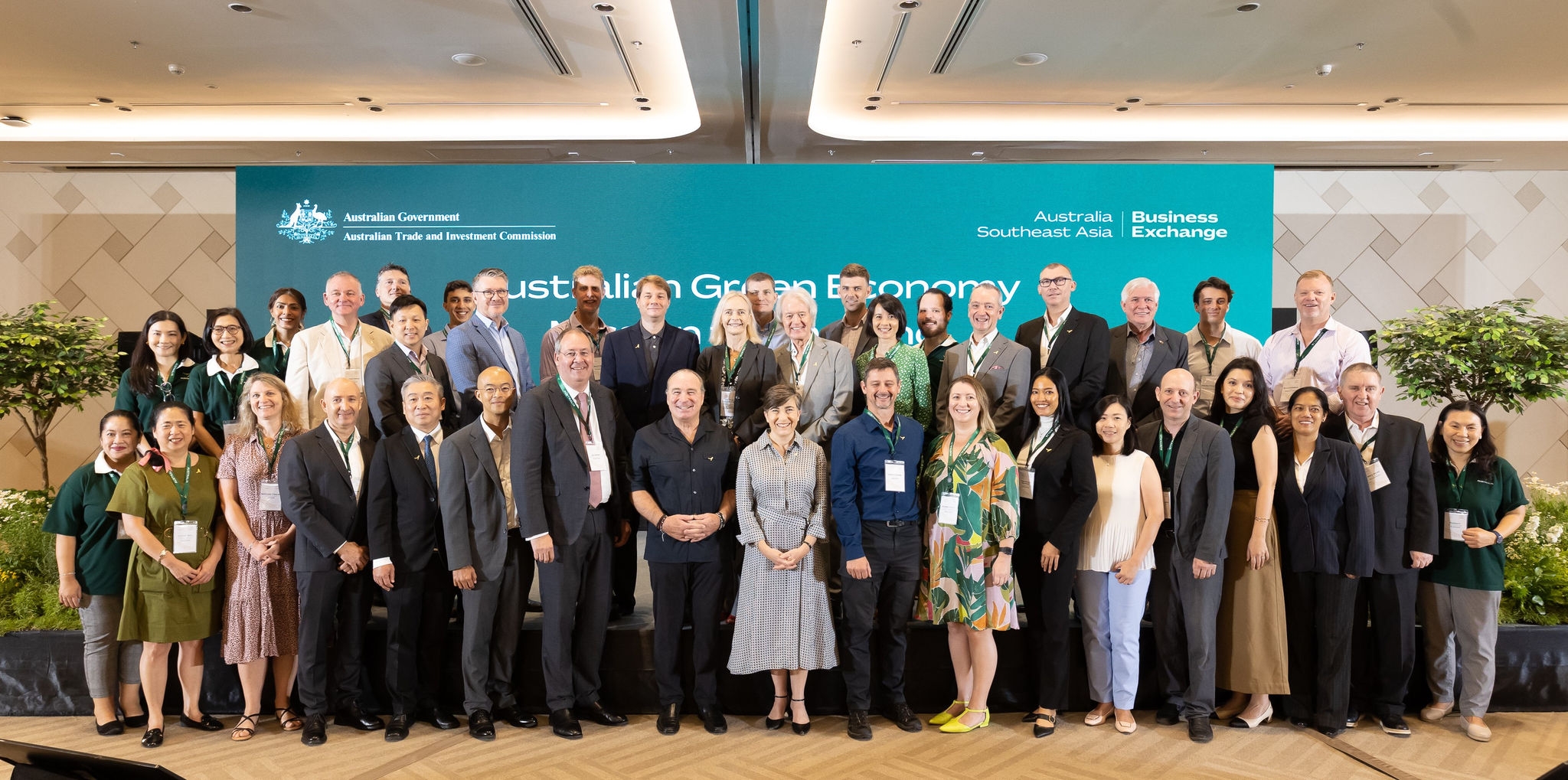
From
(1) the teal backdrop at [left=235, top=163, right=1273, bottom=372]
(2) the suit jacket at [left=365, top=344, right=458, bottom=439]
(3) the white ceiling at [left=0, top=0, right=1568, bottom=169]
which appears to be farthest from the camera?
(1) the teal backdrop at [left=235, top=163, right=1273, bottom=372]

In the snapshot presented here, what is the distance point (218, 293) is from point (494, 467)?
21.3 ft

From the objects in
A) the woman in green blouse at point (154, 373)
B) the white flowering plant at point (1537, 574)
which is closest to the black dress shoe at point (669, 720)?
the woman in green blouse at point (154, 373)

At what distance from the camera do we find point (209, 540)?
375 cm

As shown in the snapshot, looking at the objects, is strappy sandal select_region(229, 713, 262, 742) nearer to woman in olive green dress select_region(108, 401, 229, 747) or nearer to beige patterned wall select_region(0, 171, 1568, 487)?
woman in olive green dress select_region(108, 401, 229, 747)

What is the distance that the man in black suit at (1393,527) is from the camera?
12.6 ft

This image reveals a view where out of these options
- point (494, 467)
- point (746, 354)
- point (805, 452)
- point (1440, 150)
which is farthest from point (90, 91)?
point (1440, 150)

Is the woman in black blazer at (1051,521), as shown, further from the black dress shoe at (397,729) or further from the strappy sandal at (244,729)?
the strappy sandal at (244,729)

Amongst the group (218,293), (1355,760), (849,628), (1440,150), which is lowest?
(1355,760)

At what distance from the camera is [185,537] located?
365cm

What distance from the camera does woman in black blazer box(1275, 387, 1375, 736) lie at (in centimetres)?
377

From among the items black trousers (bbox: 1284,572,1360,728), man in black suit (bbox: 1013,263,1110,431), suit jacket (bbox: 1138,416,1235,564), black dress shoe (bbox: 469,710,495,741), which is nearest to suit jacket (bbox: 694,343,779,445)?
man in black suit (bbox: 1013,263,1110,431)

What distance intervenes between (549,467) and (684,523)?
586 mm

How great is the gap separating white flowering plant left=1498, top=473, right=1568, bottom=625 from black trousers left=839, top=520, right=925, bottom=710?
2798mm

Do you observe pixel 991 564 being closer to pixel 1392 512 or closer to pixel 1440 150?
pixel 1392 512
